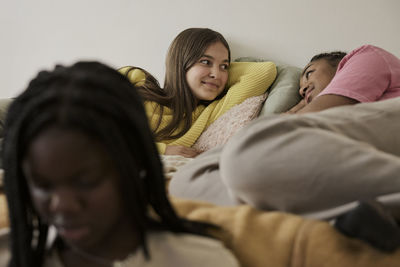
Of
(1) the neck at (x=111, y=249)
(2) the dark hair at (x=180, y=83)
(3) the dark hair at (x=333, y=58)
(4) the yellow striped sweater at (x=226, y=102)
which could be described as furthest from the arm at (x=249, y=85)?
(1) the neck at (x=111, y=249)


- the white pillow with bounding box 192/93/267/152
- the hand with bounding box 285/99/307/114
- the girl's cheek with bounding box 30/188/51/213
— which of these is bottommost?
the white pillow with bounding box 192/93/267/152

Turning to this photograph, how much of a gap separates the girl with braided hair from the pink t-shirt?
0.73 m

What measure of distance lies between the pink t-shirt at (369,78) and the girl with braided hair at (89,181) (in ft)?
2.39

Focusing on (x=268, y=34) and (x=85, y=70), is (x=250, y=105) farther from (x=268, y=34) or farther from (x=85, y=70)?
(x=85, y=70)

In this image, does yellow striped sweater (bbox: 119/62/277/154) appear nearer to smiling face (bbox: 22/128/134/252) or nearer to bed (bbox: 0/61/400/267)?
bed (bbox: 0/61/400/267)

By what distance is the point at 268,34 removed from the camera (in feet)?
5.61

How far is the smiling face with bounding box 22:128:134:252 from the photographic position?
38 cm

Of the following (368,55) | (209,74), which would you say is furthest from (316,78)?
(209,74)

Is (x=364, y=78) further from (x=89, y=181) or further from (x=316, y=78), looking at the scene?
(x=89, y=181)

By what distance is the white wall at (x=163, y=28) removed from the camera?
1.55 metres

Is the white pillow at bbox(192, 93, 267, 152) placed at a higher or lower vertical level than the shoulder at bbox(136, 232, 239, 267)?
lower

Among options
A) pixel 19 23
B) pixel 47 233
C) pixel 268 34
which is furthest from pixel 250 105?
pixel 19 23

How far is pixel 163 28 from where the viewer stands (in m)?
1.96

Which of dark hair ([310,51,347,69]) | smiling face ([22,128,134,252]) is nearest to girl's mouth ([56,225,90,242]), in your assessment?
smiling face ([22,128,134,252])
